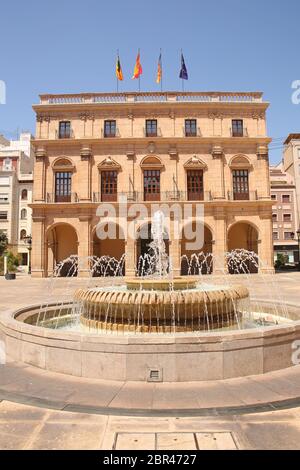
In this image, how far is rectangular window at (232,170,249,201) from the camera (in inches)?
1118

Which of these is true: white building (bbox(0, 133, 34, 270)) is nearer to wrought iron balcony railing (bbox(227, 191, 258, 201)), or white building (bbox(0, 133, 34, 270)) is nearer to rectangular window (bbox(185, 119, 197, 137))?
rectangular window (bbox(185, 119, 197, 137))

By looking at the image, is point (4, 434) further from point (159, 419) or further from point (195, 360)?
point (195, 360)

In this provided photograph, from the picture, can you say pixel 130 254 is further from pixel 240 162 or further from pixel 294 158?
pixel 294 158

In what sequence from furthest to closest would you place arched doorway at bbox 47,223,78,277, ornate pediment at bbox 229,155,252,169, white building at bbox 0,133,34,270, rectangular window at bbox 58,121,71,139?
1. white building at bbox 0,133,34,270
2. arched doorway at bbox 47,223,78,277
3. rectangular window at bbox 58,121,71,139
4. ornate pediment at bbox 229,155,252,169

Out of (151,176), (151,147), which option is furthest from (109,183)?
(151,147)

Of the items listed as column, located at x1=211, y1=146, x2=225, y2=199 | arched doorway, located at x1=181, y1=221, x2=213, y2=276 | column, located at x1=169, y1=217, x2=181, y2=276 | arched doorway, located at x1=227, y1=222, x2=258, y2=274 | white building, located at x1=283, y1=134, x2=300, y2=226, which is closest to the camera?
column, located at x1=169, y1=217, x2=181, y2=276

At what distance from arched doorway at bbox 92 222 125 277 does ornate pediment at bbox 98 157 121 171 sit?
4679 millimetres

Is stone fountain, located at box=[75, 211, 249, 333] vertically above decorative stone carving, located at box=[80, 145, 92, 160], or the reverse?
decorative stone carving, located at box=[80, 145, 92, 160]

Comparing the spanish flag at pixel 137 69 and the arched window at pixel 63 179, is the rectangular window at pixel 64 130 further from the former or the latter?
the spanish flag at pixel 137 69

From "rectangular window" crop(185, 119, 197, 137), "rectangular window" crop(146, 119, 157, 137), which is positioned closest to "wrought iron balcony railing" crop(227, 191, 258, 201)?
"rectangular window" crop(185, 119, 197, 137)

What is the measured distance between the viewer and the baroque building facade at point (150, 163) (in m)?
27.6

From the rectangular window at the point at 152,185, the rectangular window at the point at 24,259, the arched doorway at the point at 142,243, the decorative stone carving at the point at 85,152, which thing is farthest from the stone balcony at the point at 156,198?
the rectangular window at the point at 24,259

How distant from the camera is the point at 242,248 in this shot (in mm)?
30766

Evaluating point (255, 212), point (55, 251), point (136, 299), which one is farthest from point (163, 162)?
point (136, 299)
